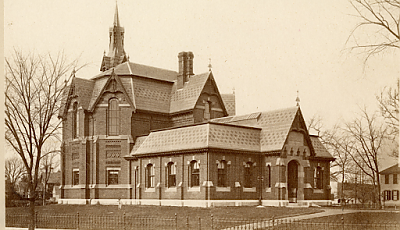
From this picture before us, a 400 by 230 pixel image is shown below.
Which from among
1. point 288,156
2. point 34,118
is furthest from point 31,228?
point 288,156

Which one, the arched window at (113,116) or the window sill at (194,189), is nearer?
the window sill at (194,189)

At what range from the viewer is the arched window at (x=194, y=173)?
107 ft

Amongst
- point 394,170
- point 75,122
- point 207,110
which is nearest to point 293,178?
point 207,110

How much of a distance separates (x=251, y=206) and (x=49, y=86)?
53.9 feet

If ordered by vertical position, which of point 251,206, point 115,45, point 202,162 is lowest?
point 251,206

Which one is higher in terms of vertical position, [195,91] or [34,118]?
[195,91]

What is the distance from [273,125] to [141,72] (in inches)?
498

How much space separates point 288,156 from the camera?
114ft

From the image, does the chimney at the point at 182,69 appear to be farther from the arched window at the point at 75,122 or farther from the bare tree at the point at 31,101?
the bare tree at the point at 31,101

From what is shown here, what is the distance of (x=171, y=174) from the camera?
113ft

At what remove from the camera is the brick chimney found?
1674 inches

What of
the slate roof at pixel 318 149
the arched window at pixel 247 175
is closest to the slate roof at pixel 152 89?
the arched window at pixel 247 175

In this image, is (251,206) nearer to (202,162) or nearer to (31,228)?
(202,162)

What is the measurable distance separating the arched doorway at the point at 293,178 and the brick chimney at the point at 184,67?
1251 centimetres
